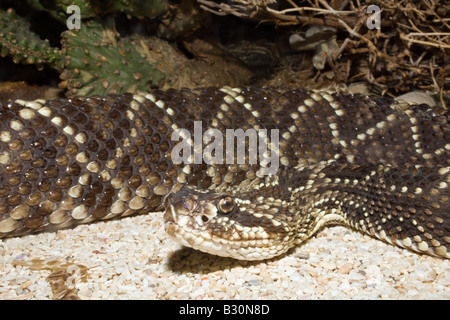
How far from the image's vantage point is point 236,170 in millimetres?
3527

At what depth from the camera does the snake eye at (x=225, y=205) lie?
265 cm

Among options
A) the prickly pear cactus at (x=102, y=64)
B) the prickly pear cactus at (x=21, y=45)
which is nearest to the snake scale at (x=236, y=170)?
the prickly pear cactus at (x=102, y=64)

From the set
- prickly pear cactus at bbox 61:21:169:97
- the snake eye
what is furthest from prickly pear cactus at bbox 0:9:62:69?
the snake eye

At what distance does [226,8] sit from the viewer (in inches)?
174

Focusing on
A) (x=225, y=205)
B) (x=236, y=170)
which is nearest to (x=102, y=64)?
(x=236, y=170)

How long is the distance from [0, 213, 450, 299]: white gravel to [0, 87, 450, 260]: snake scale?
108 millimetres

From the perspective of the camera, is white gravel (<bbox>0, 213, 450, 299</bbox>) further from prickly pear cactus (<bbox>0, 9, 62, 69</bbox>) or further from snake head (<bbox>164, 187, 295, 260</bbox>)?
prickly pear cactus (<bbox>0, 9, 62, 69</bbox>)

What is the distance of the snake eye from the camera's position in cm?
265

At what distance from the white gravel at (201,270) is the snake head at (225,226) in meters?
0.14

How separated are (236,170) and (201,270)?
3.36ft

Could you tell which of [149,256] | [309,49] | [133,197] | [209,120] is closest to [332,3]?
[309,49]

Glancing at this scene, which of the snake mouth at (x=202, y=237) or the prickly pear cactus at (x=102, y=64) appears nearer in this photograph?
the snake mouth at (x=202, y=237)

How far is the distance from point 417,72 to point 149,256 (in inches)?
127

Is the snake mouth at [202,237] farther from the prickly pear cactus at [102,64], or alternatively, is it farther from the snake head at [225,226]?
the prickly pear cactus at [102,64]
